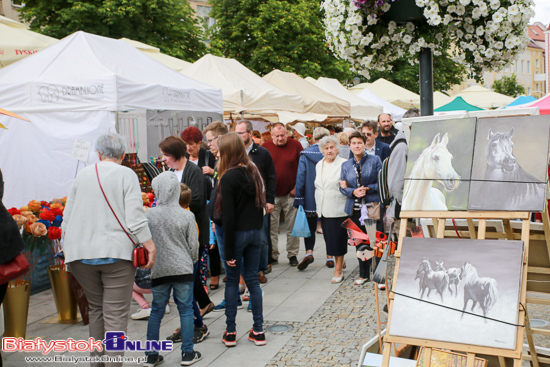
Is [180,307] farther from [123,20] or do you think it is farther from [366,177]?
[123,20]

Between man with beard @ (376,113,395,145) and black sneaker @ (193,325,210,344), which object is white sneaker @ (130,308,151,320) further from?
→ man with beard @ (376,113,395,145)

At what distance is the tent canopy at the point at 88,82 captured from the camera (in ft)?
26.3

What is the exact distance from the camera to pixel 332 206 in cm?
802

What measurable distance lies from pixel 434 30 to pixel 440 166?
1.44 meters

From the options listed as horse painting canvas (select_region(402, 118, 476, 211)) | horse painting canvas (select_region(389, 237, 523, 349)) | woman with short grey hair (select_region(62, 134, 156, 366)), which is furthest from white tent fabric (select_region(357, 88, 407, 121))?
horse painting canvas (select_region(389, 237, 523, 349))

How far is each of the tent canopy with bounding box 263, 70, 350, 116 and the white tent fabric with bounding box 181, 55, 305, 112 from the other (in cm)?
117

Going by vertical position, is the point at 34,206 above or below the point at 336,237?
above

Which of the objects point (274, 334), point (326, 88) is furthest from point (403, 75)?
point (274, 334)

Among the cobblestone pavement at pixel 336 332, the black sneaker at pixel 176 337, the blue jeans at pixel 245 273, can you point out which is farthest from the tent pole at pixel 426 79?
the black sneaker at pixel 176 337

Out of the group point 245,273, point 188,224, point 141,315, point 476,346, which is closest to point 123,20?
point 141,315

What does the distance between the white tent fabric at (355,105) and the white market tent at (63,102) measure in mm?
9938

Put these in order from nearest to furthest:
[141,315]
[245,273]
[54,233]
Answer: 1. [245,273]
2. [54,233]
3. [141,315]

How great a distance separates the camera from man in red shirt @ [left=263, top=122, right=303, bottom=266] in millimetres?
8984

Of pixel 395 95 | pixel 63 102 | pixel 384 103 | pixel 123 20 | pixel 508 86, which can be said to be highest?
pixel 123 20
